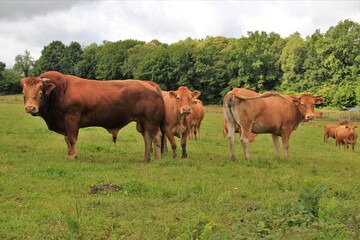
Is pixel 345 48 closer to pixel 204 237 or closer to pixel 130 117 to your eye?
pixel 130 117

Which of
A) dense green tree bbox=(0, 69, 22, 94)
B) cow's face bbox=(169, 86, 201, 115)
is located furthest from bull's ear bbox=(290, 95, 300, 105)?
dense green tree bbox=(0, 69, 22, 94)

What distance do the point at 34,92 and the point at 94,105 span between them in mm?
1604

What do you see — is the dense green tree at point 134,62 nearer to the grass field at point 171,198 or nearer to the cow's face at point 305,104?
the cow's face at point 305,104

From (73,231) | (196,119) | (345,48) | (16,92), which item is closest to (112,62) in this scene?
(16,92)

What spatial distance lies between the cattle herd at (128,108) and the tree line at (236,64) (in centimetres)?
5223

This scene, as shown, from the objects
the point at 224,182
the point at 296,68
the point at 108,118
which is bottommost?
the point at 224,182

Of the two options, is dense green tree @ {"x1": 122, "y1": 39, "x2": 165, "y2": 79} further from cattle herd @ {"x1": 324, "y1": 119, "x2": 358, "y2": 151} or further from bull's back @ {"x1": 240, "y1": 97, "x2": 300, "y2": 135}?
bull's back @ {"x1": 240, "y1": 97, "x2": 300, "y2": 135}

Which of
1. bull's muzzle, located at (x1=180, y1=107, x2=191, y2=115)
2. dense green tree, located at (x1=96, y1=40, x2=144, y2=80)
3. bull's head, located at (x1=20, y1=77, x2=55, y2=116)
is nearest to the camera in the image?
bull's head, located at (x1=20, y1=77, x2=55, y2=116)

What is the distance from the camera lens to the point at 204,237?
4.24 m

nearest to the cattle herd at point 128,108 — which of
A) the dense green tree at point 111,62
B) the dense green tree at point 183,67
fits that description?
the dense green tree at point 183,67

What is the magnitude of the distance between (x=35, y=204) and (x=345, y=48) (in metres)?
68.6

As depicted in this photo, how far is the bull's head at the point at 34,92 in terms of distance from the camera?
10.6 m

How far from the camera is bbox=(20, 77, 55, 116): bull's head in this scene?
34.8 ft

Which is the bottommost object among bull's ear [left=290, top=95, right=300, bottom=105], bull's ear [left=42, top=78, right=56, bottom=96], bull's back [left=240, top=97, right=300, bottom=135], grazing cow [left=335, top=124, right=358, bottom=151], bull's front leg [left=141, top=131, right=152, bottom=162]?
grazing cow [left=335, top=124, right=358, bottom=151]
